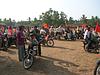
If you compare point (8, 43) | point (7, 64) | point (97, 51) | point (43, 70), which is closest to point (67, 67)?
point (43, 70)

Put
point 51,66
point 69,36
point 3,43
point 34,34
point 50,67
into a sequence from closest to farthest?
point 50,67, point 51,66, point 34,34, point 3,43, point 69,36

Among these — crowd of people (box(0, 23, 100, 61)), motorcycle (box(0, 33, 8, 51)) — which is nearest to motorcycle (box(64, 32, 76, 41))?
crowd of people (box(0, 23, 100, 61))

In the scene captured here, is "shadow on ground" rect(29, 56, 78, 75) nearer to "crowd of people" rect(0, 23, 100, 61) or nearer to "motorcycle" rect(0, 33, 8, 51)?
"crowd of people" rect(0, 23, 100, 61)

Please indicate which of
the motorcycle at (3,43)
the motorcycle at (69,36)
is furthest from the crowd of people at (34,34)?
the motorcycle at (3,43)

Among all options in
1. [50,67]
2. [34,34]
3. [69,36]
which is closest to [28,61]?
[50,67]

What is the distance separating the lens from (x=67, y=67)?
9.84 m

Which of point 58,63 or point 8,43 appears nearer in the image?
point 58,63

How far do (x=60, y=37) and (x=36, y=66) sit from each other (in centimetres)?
1497

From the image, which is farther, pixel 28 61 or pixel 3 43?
pixel 3 43

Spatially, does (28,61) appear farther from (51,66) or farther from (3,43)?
(3,43)

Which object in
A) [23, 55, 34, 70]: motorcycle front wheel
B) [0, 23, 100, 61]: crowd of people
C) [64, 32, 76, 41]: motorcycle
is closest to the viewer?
[23, 55, 34, 70]: motorcycle front wheel

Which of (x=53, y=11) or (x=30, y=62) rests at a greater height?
(x=53, y=11)

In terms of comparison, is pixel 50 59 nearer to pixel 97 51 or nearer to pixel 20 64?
pixel 20 64

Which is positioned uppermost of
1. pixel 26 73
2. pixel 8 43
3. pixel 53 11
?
pixel 53 11
